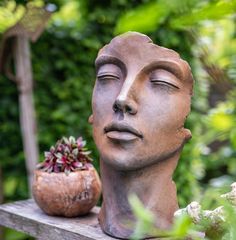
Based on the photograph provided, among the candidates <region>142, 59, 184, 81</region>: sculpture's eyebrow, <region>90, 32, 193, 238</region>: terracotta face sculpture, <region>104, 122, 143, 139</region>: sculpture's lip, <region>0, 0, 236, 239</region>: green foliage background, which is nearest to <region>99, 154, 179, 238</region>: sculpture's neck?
<region>90, 32, 193, 238</region>: terracotta face sculpture

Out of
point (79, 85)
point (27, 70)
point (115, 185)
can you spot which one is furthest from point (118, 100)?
point (79, 85)

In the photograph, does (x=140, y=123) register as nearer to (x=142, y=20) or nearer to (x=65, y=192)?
(x=65, y=192)

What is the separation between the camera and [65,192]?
1582mm

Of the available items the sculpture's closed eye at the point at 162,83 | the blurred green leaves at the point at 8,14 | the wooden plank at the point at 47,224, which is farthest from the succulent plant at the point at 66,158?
the blurred green leaves at the point at 8,14

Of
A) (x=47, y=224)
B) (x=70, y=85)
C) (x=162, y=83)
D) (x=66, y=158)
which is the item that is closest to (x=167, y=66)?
(x=162, y=83)

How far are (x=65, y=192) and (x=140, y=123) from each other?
1.21ft

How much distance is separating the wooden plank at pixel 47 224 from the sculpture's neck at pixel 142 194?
51 mm

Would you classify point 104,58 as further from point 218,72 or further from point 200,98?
point 200,98

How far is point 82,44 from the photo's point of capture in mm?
2920

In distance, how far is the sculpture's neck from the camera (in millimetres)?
1407

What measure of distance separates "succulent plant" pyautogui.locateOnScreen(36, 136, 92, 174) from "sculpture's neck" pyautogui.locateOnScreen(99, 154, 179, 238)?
0.67 ft

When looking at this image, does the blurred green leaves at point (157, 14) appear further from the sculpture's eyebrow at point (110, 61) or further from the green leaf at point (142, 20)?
the sculpture's eyebrow at point (110, 61)

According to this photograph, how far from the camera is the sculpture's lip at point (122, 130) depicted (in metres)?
1.36

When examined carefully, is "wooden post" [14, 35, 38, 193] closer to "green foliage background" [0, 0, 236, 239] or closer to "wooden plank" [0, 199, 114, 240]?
"green foliage background" [0, 0, 236, 239]
